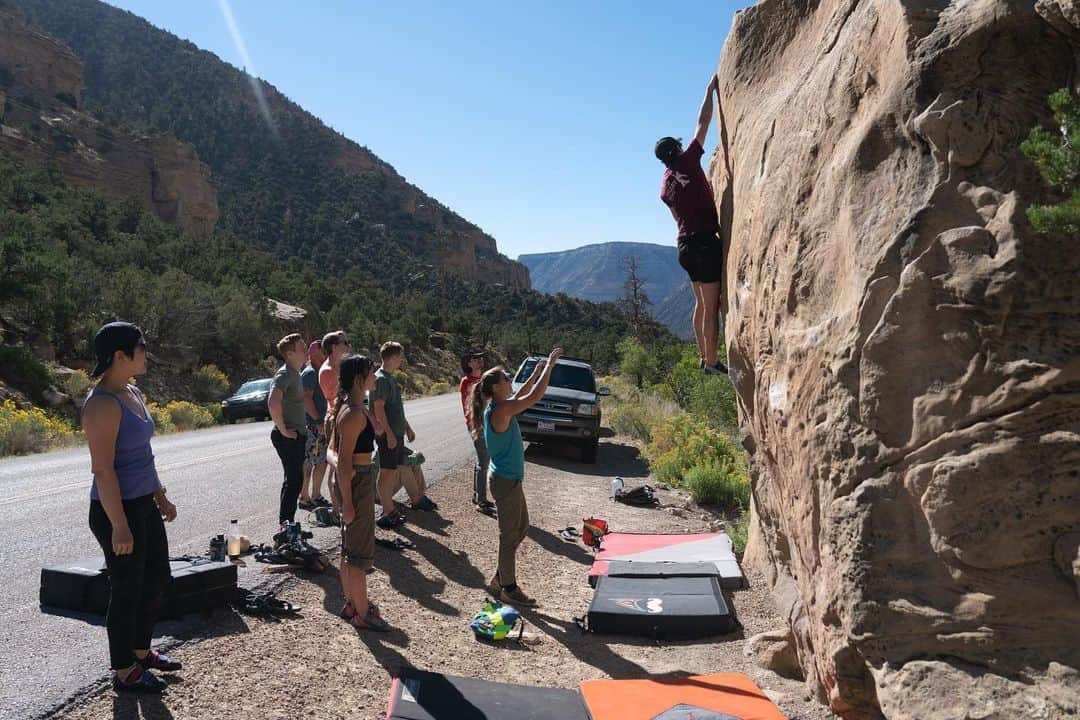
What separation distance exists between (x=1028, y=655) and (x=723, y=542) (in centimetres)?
457

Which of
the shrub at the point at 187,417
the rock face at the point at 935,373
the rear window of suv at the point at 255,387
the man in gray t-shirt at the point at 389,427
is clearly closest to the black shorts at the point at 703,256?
the rock face at the point at 935,373

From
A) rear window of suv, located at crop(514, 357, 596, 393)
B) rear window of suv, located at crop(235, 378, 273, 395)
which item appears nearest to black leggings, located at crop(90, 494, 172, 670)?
rear window of suv, located at crop(514, 357, 596, 393)

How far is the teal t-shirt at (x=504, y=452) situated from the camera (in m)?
6.39

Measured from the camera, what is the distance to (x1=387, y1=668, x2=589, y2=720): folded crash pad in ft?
13.9

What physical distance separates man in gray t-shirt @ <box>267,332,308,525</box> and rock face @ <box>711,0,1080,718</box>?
4878 millimetres

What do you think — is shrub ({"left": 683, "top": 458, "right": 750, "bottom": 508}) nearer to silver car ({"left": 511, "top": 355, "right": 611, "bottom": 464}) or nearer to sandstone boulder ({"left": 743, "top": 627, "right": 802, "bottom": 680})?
silver car ({"left": 511, "top": 355, "right": 611, "bottom": 464})

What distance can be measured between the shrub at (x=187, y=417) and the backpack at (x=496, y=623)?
18305mm

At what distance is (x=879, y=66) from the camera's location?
3975mm

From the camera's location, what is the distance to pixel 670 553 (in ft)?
24.7

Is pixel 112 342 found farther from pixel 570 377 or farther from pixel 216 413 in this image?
pixel 216 413

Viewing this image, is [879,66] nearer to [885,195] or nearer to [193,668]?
A: [885,195]

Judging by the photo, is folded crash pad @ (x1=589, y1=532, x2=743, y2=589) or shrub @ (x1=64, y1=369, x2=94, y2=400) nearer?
folded crash pad @ (x1=589, y1=532, x2=743, y2=589)

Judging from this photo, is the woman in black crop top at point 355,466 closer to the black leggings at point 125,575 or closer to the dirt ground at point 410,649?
the dirt ground at point 410,649

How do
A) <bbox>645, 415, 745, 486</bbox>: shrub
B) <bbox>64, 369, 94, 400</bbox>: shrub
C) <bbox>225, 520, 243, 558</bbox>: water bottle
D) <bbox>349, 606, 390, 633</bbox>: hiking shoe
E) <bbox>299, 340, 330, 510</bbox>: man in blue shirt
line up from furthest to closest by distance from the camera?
<bbox>64, 369, 94, 400</bbox>: shrub, <bbox>645, 415, 745, 486</bbox>: shrub, <bbox>299, 340, 330, 510</bbox>: man in blue shirt, <bbox>225, 520, 243, 558</bbox>: water bottle, <bbox>349, 606, 390, 633</bbox>: hiking shoe
